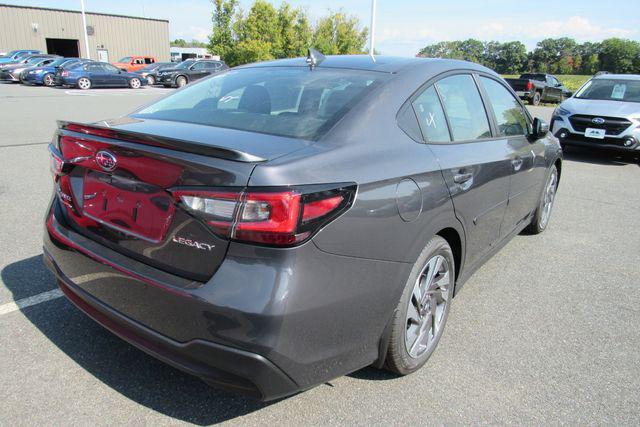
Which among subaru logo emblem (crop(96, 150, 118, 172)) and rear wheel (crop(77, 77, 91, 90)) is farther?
rear wheel (crop(77, 77, 91, 90))

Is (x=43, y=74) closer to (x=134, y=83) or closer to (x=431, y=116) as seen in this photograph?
(x=134, y=83)

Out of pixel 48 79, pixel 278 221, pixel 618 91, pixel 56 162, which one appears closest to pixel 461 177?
pixel 278 221

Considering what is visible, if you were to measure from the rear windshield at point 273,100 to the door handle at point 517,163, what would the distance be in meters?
1.41

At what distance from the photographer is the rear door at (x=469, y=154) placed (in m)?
2.76

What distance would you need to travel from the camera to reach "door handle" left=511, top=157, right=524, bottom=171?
11.9 ft

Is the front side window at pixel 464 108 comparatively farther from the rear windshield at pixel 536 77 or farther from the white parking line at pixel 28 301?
the rear windshield at pixel 536 77

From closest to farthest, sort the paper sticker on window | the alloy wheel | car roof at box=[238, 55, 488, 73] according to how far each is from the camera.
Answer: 1. the alloy wheel
2. car roof at box=[238, 55, 488, 73]
3. the paper sticker on window

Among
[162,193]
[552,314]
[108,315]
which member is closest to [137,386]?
[108,315]

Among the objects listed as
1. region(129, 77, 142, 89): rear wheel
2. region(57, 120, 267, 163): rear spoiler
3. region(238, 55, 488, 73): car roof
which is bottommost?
region(129, 77, 142, 89): rear wheel

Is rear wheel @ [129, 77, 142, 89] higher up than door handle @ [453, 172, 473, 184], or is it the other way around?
door handle @ [453, 172, 473, 184]

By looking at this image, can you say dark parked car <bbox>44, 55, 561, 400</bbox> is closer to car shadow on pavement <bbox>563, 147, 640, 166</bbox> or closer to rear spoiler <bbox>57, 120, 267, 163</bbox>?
→ rear spoiler <bbox>57, 120, 267, 163</bbox>

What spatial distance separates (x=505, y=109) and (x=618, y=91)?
815 centimetres

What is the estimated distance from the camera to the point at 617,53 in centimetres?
9581

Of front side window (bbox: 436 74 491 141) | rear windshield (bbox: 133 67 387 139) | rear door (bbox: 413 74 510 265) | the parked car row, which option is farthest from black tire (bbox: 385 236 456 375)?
the parked car row
